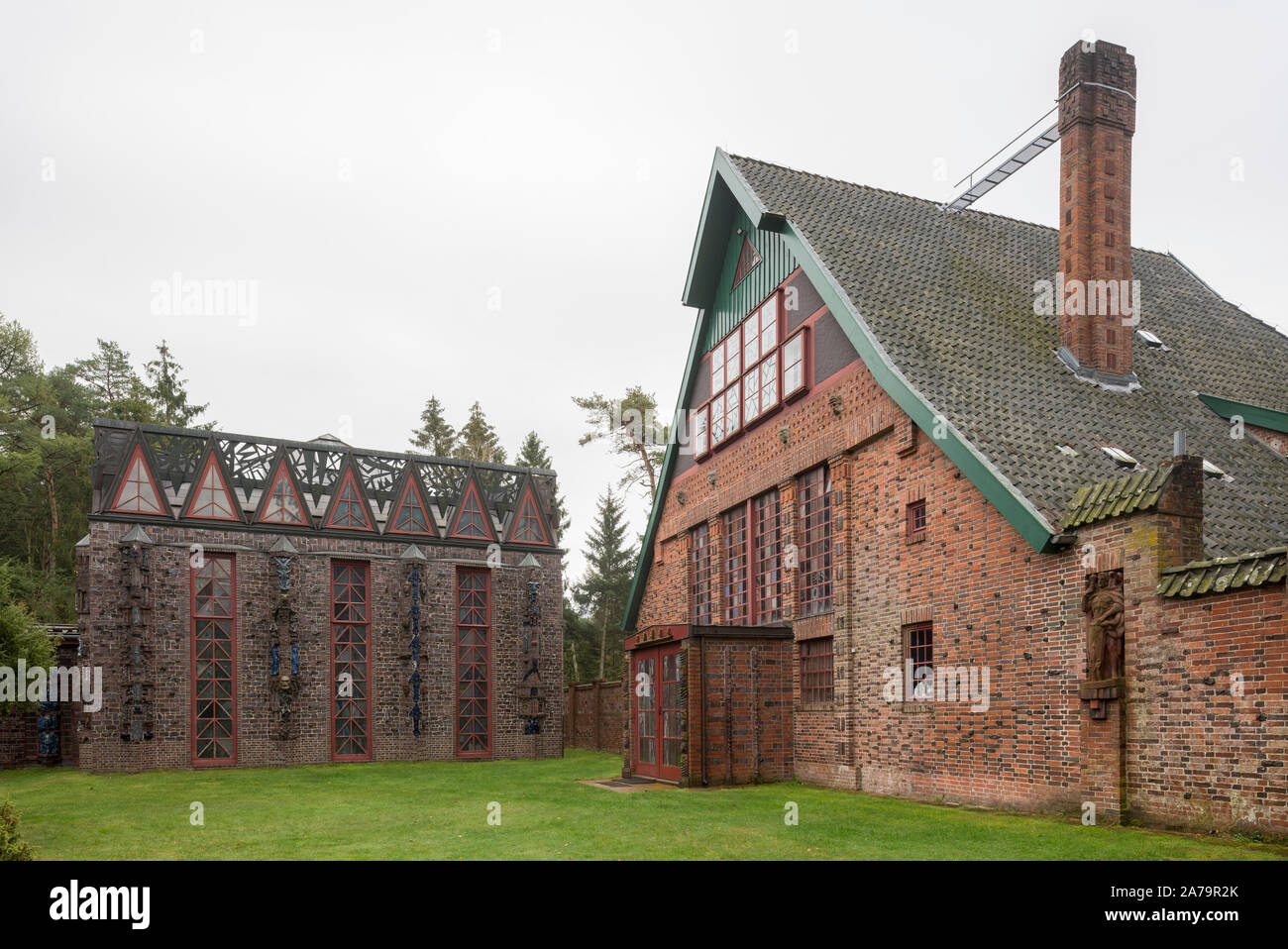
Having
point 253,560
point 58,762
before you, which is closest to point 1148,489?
point 253,560

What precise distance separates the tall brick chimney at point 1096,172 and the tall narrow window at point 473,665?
20.8 m

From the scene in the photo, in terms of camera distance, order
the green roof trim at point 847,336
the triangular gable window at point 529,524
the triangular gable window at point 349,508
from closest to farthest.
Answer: the green roof trim at point 847,336 → the triangular gable window at point 349,508 → the triangular gable window at point 529,524

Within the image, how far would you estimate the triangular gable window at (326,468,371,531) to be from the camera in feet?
104

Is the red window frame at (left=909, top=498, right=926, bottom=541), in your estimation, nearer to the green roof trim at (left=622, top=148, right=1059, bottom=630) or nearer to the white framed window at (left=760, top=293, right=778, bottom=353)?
the green roof trim at (left=622, top=148, right=1059, bottom=630)

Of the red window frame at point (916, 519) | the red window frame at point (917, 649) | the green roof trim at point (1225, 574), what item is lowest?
the red window frame at point (917, 649)

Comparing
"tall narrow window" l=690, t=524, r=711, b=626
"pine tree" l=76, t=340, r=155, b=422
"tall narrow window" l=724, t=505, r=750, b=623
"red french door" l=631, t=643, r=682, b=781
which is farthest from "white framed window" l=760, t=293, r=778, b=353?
"pine tree" l=76, t=340, r=155, b=422

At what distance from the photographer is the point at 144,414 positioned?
5153 centimetres

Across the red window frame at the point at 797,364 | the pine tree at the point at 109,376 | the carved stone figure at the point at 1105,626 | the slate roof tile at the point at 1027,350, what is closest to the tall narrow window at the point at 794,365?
the red window frame at the point at 797,364

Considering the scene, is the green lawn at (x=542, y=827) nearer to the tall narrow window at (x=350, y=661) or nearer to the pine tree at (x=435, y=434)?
the tall narrow window at (x=350, y=661)

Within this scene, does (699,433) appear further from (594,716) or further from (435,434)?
(435,434)

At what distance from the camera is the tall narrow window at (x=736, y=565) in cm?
2403

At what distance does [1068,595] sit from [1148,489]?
1895 millimetres

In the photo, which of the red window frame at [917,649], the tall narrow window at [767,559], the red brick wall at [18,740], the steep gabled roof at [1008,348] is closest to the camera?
the steep gabled roof at [1008,348]
